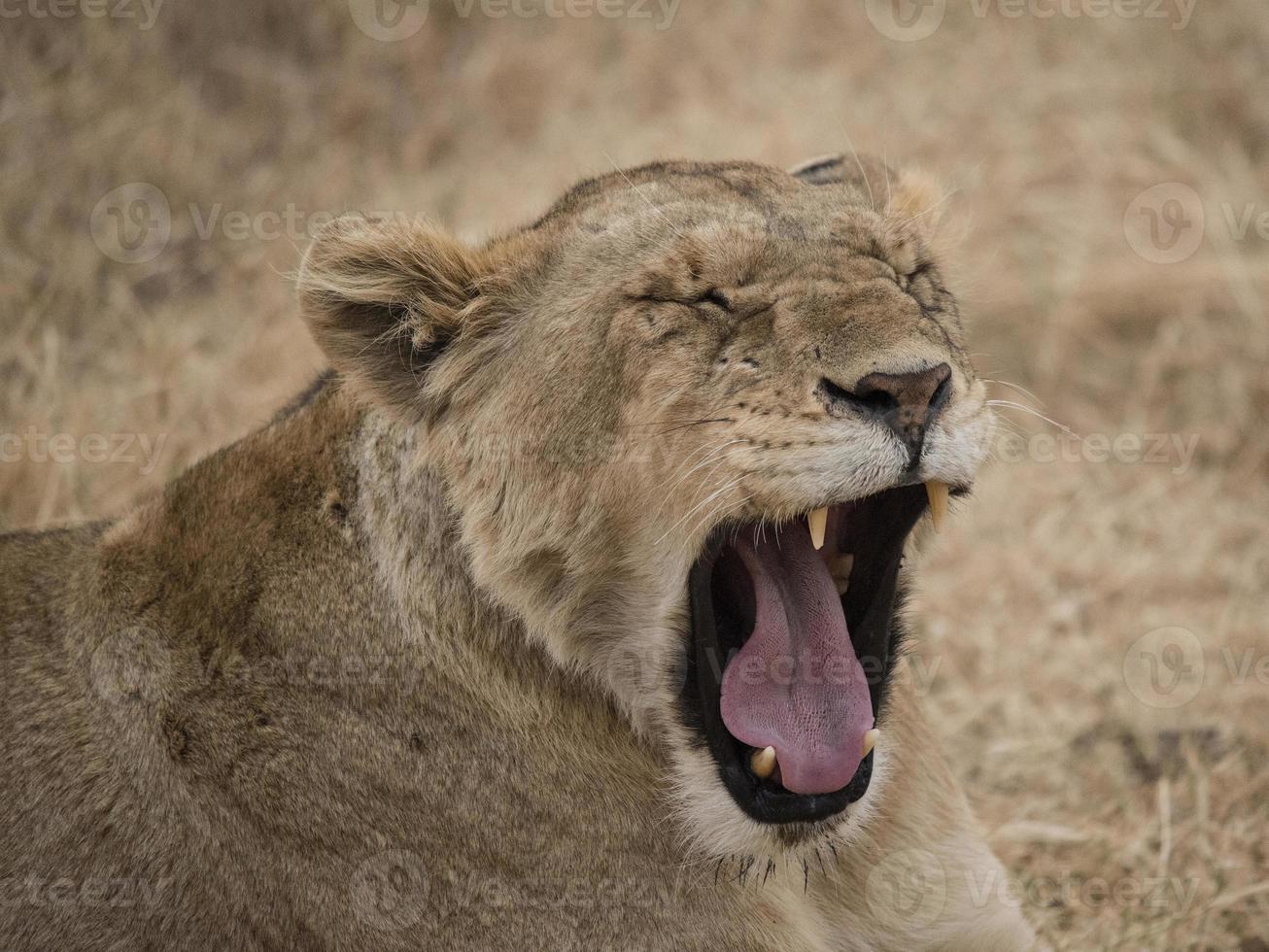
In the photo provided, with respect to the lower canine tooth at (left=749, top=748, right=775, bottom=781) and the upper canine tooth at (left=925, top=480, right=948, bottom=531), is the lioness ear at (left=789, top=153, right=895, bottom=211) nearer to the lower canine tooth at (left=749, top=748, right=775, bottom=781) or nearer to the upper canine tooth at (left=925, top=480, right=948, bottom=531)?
the upper canine tooth at (left=925, top=480, right=948, bottom=531)

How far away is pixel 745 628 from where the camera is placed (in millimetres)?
3258

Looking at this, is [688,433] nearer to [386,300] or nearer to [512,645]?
[512,645]

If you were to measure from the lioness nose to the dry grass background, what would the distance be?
4.29 ft

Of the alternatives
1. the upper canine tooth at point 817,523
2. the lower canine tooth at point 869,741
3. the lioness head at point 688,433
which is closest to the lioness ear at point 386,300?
the lioness head at point 688,433

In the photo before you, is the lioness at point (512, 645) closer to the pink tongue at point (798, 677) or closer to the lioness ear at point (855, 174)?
the pink tongue at point (798, 677)

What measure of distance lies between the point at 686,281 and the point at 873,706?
1.01 m

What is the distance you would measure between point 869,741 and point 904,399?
75cm

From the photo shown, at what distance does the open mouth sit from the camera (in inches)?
117

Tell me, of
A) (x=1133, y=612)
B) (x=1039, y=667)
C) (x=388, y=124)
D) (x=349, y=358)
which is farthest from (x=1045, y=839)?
(x=388, y=124)

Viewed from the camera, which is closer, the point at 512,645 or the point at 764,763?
the point at 764,763

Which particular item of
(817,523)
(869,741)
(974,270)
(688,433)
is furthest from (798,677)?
(974,270)

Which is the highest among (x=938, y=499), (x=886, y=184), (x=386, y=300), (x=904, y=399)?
(x=386, y=300)

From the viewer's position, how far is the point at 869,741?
297cm

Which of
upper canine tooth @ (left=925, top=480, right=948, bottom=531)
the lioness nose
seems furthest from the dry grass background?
the lioness nose
